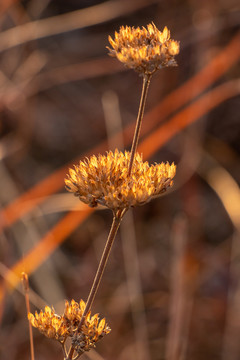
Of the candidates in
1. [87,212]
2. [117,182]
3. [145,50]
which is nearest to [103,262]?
[117,182]

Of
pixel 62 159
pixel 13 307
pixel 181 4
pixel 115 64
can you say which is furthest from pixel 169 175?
pixel 62 159

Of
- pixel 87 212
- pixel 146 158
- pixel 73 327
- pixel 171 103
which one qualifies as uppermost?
pixel 171 103

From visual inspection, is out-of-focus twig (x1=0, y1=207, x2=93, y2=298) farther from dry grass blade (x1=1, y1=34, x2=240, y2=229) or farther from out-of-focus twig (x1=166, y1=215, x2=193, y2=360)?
out-of-focus twig (x1=166, y1=215, x2=193, y2=360)

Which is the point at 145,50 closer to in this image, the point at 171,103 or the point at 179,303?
the point at 179,303

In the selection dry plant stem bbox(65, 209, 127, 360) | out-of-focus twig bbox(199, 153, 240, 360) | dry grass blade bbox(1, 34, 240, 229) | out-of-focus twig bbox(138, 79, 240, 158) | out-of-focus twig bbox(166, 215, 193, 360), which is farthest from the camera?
out-of-focus twig bbox(199, 153, 240, 360)

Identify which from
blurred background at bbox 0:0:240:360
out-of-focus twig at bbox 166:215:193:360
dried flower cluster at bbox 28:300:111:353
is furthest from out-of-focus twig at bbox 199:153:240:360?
dried flower cluster at bbox 28:300:111:353

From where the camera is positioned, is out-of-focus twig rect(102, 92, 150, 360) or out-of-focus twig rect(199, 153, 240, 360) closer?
out-of-focus twig rect(102, 92, 150, 360)

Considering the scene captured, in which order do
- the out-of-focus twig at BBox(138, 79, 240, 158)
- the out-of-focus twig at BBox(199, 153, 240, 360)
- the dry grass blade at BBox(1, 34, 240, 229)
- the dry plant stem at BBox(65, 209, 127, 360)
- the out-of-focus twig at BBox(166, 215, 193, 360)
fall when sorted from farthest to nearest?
the out-of-focus twig at BBox(199, 153, 240, 360), the dry grass blade at BBox(1, 34, 240, 229), the out-of-focus twig at BBox(138, 79, 240, 158), the out-of-focus twig at BBox(166, 215, 193, 360), the dry plant stem at BBox(65, 209, 127, 360)
